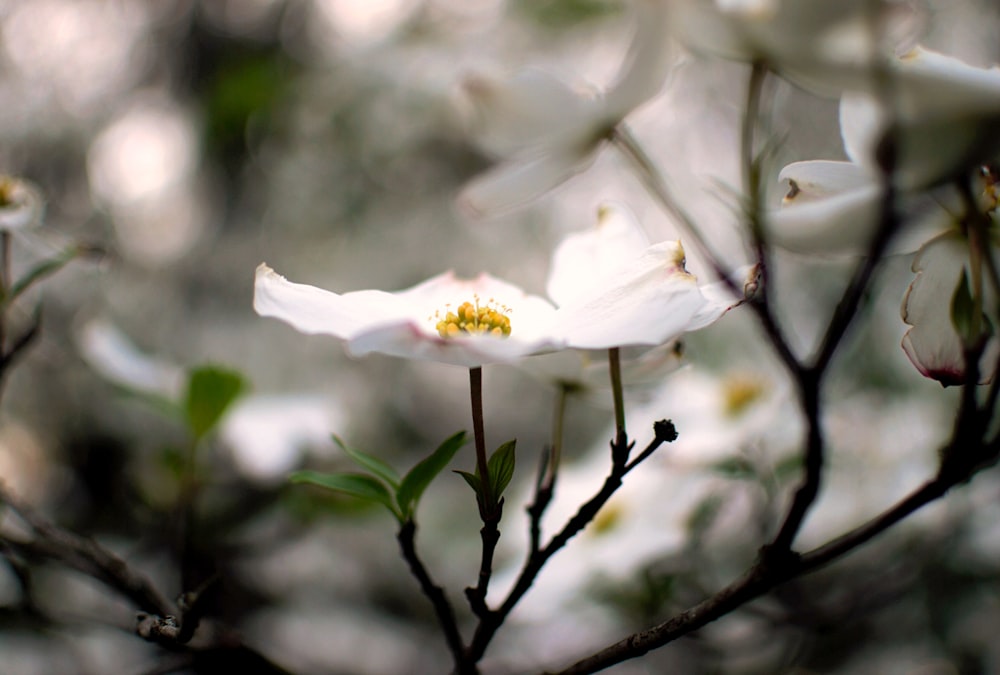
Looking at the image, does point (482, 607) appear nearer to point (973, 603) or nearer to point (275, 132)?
point (973, 603)

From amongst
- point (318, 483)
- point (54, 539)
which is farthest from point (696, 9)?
point (54, 539)

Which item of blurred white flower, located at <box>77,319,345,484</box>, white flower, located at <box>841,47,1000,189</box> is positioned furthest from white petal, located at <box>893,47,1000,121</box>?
blurred white flower, located at <box>77,319,345,484</box>

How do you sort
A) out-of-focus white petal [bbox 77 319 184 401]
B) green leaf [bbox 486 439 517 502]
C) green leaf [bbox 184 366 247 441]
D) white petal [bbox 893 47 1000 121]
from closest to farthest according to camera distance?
white petal [bbox 893 47 1000 121] < green leaf [bbox 486 439 517 502] < green leaf [bbox 184 366 247 441] < out-of-focus white petal [bbox 77 319 184 401]

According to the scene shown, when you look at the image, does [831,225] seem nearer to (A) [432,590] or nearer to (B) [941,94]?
(B) [941,94]

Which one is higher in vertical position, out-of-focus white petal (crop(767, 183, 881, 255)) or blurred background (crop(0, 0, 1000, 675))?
blurred background (crop(0, 0, 1000, 675))

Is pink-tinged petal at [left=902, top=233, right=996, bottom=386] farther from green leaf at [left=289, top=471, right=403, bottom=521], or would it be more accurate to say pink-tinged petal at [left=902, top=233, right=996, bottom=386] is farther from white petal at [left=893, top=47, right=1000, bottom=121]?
green leaf at [left=289, top=471, right=403, bottom=521]

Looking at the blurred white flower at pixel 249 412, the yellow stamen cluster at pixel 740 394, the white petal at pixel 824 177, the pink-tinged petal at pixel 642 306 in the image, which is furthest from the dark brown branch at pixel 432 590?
the yellow stamen cluster at pixel 740 394
